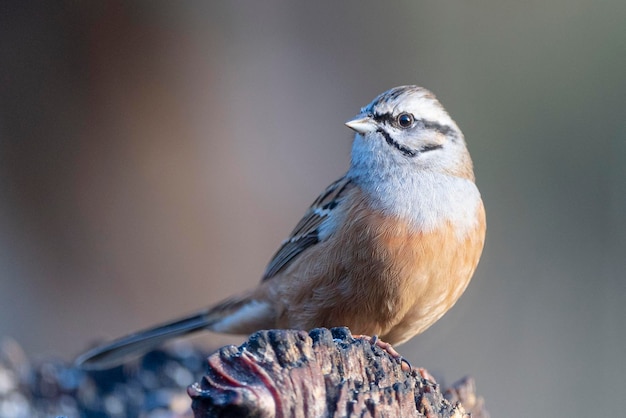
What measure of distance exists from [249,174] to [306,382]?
5882 millimetres

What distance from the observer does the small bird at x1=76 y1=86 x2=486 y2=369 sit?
3520 millimetres

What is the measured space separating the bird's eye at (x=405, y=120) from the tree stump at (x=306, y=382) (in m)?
1.59

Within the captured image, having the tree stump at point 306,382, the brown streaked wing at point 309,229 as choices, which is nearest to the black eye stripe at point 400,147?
the brown streaked wing at point 309,229

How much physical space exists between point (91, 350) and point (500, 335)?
451 cm

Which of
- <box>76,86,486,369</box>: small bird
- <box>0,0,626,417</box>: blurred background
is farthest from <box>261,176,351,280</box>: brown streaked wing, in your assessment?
<box>0,0,626,417</box>: blurred background

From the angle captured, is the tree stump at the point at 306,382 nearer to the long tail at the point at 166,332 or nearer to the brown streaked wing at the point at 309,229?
the brown streaked wing at the point at 309,229

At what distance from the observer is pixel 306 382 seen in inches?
90.4

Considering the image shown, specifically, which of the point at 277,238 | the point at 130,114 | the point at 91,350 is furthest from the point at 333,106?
the point at 91,350

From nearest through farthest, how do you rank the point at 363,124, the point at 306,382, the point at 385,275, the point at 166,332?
the point at 306,382
the point at 385,275
the point at 363,124
the point at 166,332

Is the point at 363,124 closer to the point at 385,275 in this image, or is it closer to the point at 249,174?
the point at 385,275

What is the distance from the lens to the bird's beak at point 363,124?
3.80 m

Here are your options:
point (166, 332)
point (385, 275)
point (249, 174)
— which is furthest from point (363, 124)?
point (249, 174)

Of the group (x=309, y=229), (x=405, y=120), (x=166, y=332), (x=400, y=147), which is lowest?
(x=166, y=332)

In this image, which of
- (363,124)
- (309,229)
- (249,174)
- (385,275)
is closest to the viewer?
(385,275)
